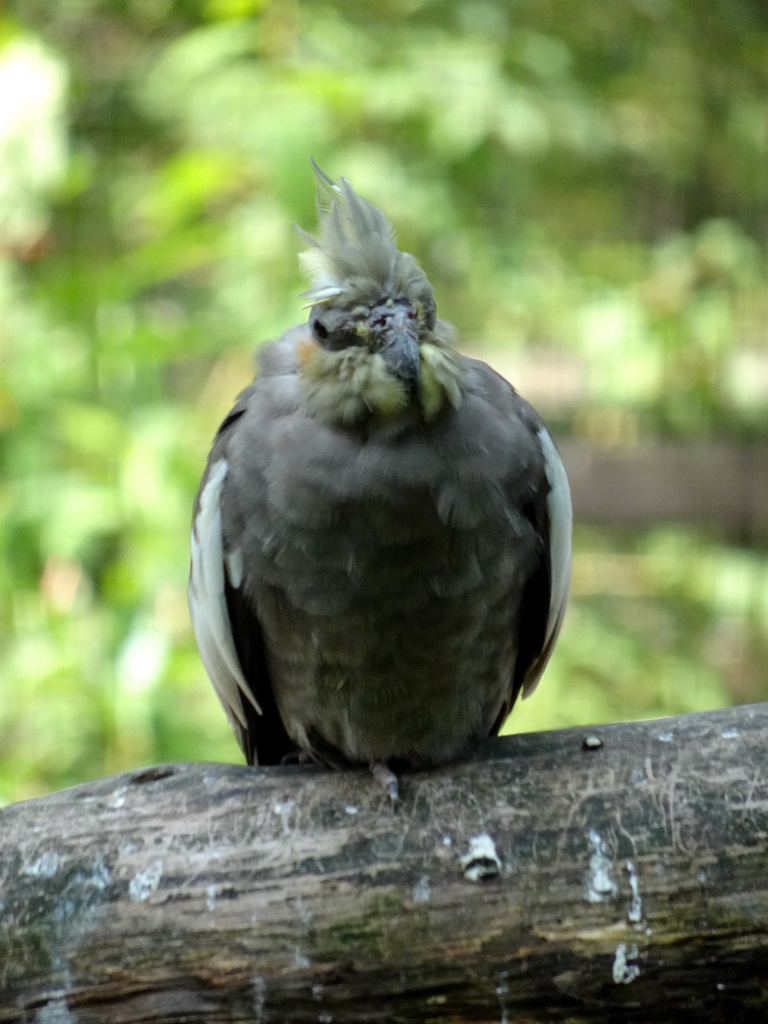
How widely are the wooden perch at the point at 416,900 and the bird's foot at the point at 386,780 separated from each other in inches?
0.9

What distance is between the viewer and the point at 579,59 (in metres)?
3.51

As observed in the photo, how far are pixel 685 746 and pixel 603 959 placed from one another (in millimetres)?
302

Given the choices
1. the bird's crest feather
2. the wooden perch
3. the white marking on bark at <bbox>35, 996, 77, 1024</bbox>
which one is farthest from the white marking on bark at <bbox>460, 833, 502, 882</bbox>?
the bird's crest feather

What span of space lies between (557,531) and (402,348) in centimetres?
42

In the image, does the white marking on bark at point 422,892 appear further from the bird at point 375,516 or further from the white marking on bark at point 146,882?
the white marking on bark at point 146,882

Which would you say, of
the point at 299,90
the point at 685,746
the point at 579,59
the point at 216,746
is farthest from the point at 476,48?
the point at 685,746

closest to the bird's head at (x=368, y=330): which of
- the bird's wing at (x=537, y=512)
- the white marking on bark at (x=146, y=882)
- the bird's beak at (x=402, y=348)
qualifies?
the bird's beak at (x=402, y=348)

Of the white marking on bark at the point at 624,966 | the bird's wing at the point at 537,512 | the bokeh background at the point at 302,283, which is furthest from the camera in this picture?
the bokeh background at the point at 302,283

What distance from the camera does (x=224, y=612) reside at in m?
1.60

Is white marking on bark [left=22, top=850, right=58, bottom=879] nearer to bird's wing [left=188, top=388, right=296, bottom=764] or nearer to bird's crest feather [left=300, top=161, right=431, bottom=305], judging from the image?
bird's wing [left=188, top=388, right=296, bottom=764]

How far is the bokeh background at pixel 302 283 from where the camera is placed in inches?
92.4

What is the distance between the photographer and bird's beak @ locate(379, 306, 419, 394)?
1325 mm

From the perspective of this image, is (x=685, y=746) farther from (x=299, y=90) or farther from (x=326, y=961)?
(x=299, y=90)

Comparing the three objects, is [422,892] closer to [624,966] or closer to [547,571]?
[624,966]
